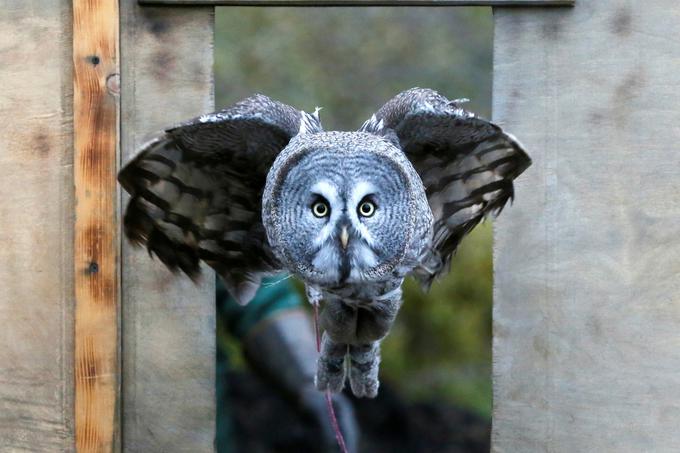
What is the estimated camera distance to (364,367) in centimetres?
301

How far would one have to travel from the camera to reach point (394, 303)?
284 cm

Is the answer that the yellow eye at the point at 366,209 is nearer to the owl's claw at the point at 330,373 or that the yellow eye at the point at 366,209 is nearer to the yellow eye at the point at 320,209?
the yellow eye at the point at 320,209

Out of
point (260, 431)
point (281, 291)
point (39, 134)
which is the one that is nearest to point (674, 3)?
point (39, 134)

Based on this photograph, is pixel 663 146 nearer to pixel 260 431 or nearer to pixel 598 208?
pixel 598 208

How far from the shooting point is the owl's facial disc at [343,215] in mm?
2492

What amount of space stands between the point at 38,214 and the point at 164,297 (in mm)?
392

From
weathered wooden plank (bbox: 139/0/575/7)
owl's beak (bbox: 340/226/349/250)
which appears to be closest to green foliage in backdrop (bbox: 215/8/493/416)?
weathered wooden plank (bbox: 139/0/575/7)

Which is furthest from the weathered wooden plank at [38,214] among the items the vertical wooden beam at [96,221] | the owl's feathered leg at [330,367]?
the owl's feathered leg at [330,367]

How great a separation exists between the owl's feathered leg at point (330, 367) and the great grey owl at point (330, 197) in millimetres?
12

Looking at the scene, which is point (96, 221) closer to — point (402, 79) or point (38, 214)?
point (38, 214)

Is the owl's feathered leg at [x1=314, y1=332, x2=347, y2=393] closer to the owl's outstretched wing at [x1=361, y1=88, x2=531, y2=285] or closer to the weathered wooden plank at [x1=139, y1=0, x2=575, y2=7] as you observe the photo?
the owl's outstretched wing at [x1=361, y1=88, x2=531, y2=285]

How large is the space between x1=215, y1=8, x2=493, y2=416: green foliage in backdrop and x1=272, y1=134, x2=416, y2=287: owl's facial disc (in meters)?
2.77

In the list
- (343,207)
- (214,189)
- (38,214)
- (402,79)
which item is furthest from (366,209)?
(402,79)

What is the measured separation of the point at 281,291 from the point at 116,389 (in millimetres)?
1407
